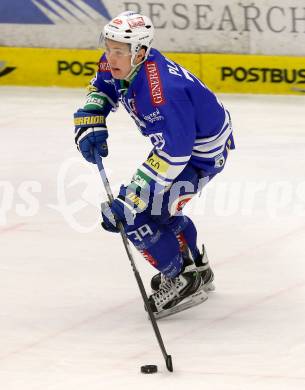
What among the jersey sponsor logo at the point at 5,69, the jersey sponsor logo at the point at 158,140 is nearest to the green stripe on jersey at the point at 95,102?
the jersey sponsor logo at the point at 158,140

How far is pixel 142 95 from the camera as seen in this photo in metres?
5.18

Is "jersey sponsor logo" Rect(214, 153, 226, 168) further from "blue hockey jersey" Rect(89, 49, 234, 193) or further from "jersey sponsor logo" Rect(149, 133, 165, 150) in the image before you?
"jersey sponsor logo" Rect(149, 133, 165, 150)

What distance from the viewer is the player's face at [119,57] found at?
16.9 ft

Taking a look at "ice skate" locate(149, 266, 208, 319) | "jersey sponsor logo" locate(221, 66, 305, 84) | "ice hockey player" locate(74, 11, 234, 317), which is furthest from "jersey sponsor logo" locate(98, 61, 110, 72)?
"jersey sponsor logo" locate(221, 66, 305, 84)

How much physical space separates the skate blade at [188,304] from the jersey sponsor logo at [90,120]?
900 mm

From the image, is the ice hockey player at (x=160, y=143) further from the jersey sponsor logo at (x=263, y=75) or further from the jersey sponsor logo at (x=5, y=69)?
the jersey sponsor logo at (x=5, y=69)

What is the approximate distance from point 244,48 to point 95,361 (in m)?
5.46

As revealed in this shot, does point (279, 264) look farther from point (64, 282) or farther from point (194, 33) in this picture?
point (194, 33)

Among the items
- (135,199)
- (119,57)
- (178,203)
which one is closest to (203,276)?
(178,203)

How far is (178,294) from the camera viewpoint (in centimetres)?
558

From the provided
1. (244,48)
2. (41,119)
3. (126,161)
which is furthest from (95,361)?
(244,48)

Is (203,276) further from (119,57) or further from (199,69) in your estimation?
(199,69)

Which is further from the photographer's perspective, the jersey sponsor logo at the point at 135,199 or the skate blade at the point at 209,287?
the skate blade at the point at 209,287

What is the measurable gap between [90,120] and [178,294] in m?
0.89
